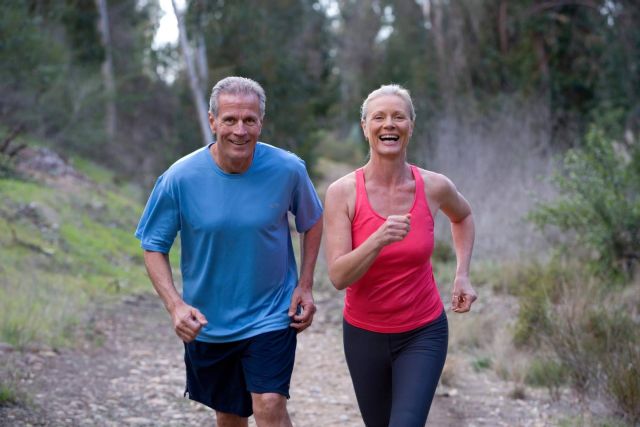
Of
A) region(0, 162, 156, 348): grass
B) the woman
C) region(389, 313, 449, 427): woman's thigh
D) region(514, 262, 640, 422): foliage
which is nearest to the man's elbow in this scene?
the woman

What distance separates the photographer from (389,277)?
4141mm

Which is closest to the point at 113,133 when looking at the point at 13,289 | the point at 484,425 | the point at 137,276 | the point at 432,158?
the point at 432,158

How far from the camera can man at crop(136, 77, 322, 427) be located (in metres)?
4.28

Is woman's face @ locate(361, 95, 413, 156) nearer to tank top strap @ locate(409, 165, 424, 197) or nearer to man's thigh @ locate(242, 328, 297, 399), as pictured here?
tank top strap @ locate(409, 165, 424, 197)

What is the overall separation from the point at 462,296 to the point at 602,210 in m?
5.75

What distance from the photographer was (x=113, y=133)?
30422 millimetres

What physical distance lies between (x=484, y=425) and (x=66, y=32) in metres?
25.4

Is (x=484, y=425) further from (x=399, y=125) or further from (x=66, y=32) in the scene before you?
(x=66, y=32)

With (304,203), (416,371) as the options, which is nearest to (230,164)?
(304,203)

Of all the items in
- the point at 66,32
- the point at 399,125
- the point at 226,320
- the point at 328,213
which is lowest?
the point at 226,320

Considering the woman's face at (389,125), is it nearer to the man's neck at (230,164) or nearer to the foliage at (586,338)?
the man's neck at (230,164)

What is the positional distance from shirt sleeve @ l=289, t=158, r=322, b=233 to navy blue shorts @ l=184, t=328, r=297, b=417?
0.55 m

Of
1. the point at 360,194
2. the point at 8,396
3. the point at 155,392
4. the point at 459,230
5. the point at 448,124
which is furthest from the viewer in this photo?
the point at 448,124

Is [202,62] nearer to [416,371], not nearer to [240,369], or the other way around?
[240,369]
